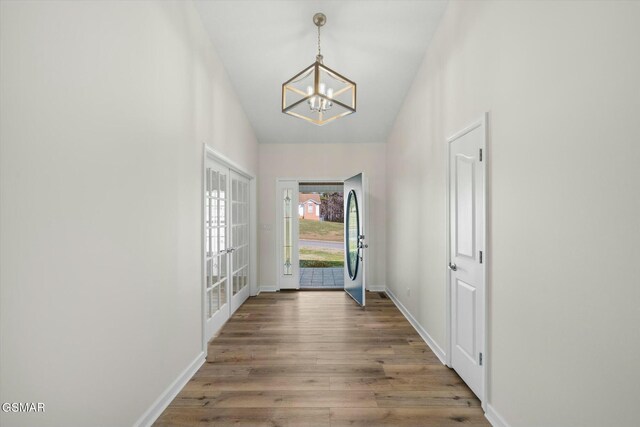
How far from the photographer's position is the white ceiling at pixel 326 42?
110 inches

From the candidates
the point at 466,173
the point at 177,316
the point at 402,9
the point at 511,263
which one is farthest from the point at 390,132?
the point at 177,316

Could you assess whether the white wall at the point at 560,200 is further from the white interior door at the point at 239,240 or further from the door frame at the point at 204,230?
the white interior door at the point at 239,240

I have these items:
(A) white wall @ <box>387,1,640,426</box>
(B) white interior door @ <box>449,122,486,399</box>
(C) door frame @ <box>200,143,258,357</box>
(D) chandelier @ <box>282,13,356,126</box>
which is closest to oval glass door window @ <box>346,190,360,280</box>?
(D) chandelier @ <box>282,13,356,126</box>

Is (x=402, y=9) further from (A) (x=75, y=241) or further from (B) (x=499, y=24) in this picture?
(A) (x=75, y=241)

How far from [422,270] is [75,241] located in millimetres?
3059

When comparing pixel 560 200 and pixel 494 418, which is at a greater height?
pixel 560 200

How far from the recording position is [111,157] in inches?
62.1

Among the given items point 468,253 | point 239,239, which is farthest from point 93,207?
point 239,239

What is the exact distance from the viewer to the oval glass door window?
4730 mm

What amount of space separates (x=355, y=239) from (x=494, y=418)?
3119 millimetres

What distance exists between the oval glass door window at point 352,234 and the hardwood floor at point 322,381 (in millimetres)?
1153

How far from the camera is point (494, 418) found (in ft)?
6.38

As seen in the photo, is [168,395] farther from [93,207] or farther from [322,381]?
[93,207]

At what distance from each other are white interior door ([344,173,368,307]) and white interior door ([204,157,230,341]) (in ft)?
6.06
